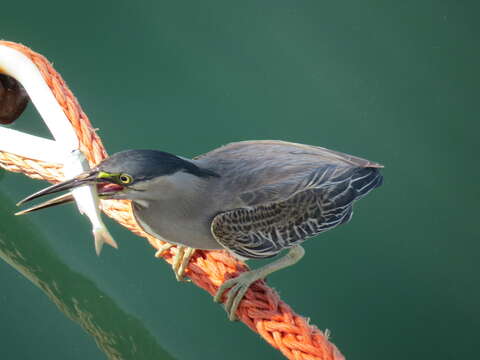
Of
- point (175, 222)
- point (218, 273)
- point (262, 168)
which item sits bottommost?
point (218, 273)

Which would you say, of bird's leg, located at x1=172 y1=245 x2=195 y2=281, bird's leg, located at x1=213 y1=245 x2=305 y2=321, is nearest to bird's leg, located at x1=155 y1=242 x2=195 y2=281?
bird's leg, located at x1=172 y1=245 x2=195 y2=281

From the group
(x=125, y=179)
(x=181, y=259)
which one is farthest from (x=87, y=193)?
(x=181, y=259)

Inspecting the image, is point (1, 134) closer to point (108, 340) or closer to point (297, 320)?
point (108, 340)

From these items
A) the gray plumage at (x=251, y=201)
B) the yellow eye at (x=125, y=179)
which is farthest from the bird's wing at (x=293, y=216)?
the yellow eye at (x=125, y=179)

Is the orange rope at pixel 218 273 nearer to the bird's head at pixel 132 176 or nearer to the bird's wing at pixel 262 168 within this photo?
the bird's wing at pixel 262 168

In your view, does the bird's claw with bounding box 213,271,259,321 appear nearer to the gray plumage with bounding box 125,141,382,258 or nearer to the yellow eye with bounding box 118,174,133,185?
the gray plumage with bounding box 125,141,382,258

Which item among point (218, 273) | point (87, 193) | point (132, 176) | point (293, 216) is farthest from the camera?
point (218, 273)

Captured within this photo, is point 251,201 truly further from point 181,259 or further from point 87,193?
point 87,193
